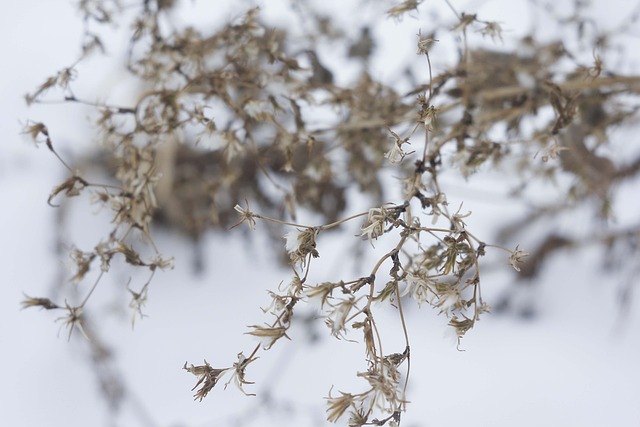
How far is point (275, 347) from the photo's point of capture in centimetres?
104

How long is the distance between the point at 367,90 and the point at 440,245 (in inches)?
12.3

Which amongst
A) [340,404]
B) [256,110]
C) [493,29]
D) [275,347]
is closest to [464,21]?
[493,29]

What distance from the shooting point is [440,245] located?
0.46m

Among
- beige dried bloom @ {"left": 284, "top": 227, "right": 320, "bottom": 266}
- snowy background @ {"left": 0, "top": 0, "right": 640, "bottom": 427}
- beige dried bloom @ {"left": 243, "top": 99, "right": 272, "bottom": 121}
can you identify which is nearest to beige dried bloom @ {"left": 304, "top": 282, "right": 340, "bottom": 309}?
beige dried bloom @ {"left": 284, "top": 227, "right": 320, "bottom": 266}

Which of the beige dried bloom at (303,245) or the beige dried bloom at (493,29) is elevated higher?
the beige dried bloom at (493,29)

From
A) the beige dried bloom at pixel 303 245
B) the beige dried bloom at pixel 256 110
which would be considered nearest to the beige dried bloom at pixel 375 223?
the beige dried bloom at pixel 303 245

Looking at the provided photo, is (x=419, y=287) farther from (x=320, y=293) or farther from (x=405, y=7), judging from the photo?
(x=405, y=7)

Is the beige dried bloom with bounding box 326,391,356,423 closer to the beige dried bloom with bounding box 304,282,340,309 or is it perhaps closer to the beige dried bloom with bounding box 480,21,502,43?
the beige dried bloom with bounding box 304,282,340,309

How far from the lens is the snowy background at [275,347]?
0.91m

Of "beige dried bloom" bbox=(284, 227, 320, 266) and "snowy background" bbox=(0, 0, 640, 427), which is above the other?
"snowy background" bbox=(0, 0, 640, 427)

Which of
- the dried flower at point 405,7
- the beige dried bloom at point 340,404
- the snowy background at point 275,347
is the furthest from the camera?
the snowy background at point 275,347

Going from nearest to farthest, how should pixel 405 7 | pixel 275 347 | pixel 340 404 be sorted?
pixel 340 404 → pixel 405 7 → pixel 275 347

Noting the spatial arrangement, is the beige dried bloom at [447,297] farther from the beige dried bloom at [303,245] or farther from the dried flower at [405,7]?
the dried flower at [405,7]

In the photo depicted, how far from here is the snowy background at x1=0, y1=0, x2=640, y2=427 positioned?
91 cm
